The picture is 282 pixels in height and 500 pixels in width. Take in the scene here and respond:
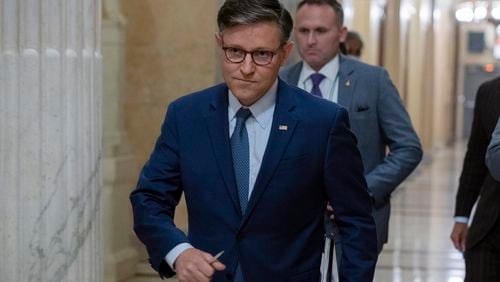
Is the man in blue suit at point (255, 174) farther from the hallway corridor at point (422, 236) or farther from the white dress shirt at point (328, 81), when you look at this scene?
the hallway corridor at point (422, 236)

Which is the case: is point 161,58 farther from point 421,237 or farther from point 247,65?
point 247,65

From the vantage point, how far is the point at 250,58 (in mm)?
3324

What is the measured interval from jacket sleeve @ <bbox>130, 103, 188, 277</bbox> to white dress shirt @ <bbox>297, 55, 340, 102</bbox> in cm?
231

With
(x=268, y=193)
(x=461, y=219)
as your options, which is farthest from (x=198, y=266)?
(x=461, y=219)

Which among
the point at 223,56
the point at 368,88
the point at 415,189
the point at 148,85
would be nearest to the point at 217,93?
the point at 223,56

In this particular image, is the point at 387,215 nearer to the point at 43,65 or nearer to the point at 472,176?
the point at 472,176

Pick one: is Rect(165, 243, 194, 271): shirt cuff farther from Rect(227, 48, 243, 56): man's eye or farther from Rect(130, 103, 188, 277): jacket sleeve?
Rect(227, 48, 243, 56): man's eye

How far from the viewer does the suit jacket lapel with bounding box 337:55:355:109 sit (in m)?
5.72

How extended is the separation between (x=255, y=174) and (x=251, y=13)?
450mm

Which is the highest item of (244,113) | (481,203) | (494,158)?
(244,113)

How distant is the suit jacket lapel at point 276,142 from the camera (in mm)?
3385

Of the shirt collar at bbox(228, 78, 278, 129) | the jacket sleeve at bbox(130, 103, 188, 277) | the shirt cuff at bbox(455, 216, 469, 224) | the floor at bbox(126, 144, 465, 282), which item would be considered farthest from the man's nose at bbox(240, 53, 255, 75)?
the floor at bbox(126, 144, 465, 282)

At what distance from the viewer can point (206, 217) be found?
3.43 m

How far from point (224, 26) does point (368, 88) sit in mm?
2442
